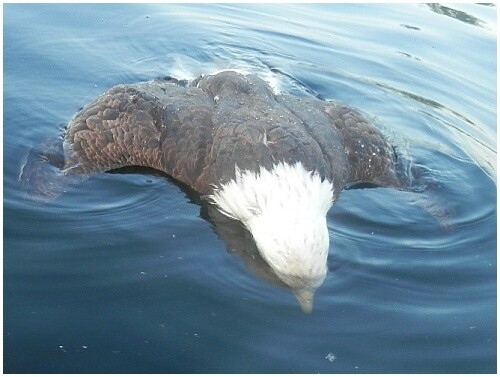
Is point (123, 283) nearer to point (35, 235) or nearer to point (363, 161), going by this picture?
point (35, 235)

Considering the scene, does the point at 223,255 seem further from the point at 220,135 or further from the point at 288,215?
the point at 220,135

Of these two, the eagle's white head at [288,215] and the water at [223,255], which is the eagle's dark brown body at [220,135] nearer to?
the eagle's white head at [288,215]

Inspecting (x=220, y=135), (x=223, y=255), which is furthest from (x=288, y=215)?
(x=220, y=135)

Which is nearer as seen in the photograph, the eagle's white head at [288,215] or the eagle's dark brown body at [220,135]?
the eagle's white head at [288,215]

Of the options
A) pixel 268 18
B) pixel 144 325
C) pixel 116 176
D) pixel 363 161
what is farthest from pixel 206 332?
pixel 268 18

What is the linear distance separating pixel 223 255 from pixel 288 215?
2.11ft

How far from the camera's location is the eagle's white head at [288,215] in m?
6.05

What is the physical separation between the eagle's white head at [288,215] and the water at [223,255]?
18 centimetres

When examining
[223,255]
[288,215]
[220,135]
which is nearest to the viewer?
[288,215]

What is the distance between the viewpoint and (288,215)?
246 inches

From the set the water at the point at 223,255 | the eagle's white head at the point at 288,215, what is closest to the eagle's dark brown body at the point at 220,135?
the eagle's white head at the point at 288,215

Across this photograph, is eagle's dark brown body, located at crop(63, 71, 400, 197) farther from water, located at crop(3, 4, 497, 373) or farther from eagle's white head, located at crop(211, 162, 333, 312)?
water, located at crop(3, 4, 497, 373)

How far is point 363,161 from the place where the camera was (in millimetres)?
7727

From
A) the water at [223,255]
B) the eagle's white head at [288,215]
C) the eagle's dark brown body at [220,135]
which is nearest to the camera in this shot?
the water at [223,255]
